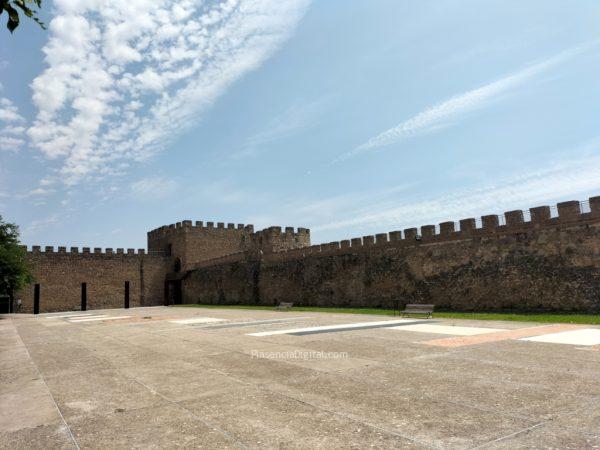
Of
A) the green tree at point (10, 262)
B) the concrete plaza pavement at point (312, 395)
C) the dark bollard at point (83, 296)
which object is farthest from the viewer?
the dark bollard at point (83, 296)

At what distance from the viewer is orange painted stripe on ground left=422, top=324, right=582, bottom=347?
27.3ft

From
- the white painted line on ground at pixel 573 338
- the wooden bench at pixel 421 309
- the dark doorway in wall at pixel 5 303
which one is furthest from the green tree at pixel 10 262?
the white painted line on ground at pixel 573 338

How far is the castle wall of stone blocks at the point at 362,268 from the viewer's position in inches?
605

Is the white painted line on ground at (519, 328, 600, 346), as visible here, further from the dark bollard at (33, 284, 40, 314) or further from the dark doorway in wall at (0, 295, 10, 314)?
the dark doorway in wall at (0, 295, 10, 314)

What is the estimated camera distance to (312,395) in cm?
483

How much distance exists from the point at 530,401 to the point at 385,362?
2.41 metres

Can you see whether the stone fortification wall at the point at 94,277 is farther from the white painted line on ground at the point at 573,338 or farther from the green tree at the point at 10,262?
the white painted line on ground at the point at 573,338

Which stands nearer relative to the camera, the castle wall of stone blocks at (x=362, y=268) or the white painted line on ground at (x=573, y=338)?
the white painted line on ground at (x=573, y=338)

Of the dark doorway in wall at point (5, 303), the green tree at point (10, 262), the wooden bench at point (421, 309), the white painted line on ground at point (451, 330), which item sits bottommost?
the white painted line on ground at point (451, 330)

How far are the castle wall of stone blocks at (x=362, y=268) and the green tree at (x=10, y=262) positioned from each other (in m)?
11.2

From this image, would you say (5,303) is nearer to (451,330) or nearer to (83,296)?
(83,296)

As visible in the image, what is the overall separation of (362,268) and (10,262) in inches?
731

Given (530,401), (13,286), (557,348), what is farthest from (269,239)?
(530,401)

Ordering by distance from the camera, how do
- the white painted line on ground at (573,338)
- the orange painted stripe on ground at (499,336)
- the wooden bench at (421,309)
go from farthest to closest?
the wooden bench at (421,309) → the orange painted stripe on ground at (499,336) → the white painted line on ground at (573,338)
